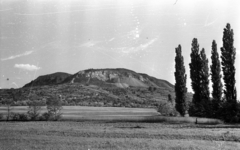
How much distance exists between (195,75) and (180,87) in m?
5.06

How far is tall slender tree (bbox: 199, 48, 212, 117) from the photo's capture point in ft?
241

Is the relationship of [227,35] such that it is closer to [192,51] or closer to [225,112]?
[192,51]

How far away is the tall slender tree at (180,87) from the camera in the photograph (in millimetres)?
81062

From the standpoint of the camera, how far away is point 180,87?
81.9 meters

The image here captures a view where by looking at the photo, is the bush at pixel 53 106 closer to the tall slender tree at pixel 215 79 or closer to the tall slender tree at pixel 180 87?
the tall slender tree at pixel 180 87

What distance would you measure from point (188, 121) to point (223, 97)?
14.6 m

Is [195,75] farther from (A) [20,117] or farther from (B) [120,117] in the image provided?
(A) [20,117]

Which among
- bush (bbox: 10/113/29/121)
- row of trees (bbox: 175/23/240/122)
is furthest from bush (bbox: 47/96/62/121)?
row of trees (bbox: 175/23/240/122)

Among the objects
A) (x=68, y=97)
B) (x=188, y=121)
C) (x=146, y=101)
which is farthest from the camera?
(x=146, y=101)

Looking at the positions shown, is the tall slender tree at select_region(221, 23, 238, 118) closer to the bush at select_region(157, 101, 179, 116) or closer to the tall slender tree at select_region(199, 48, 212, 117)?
the tall slender tree at select_region(199, 48, 212, 117)

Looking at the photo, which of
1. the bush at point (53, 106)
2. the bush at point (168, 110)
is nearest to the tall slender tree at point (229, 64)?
the bush at point (168, 110)

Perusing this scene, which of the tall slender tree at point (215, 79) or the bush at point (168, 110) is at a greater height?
the tall slender tree at point (215, 79)

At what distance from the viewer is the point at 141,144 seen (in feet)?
93.1

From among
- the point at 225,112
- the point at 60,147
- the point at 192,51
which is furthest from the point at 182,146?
the point at 192,51
